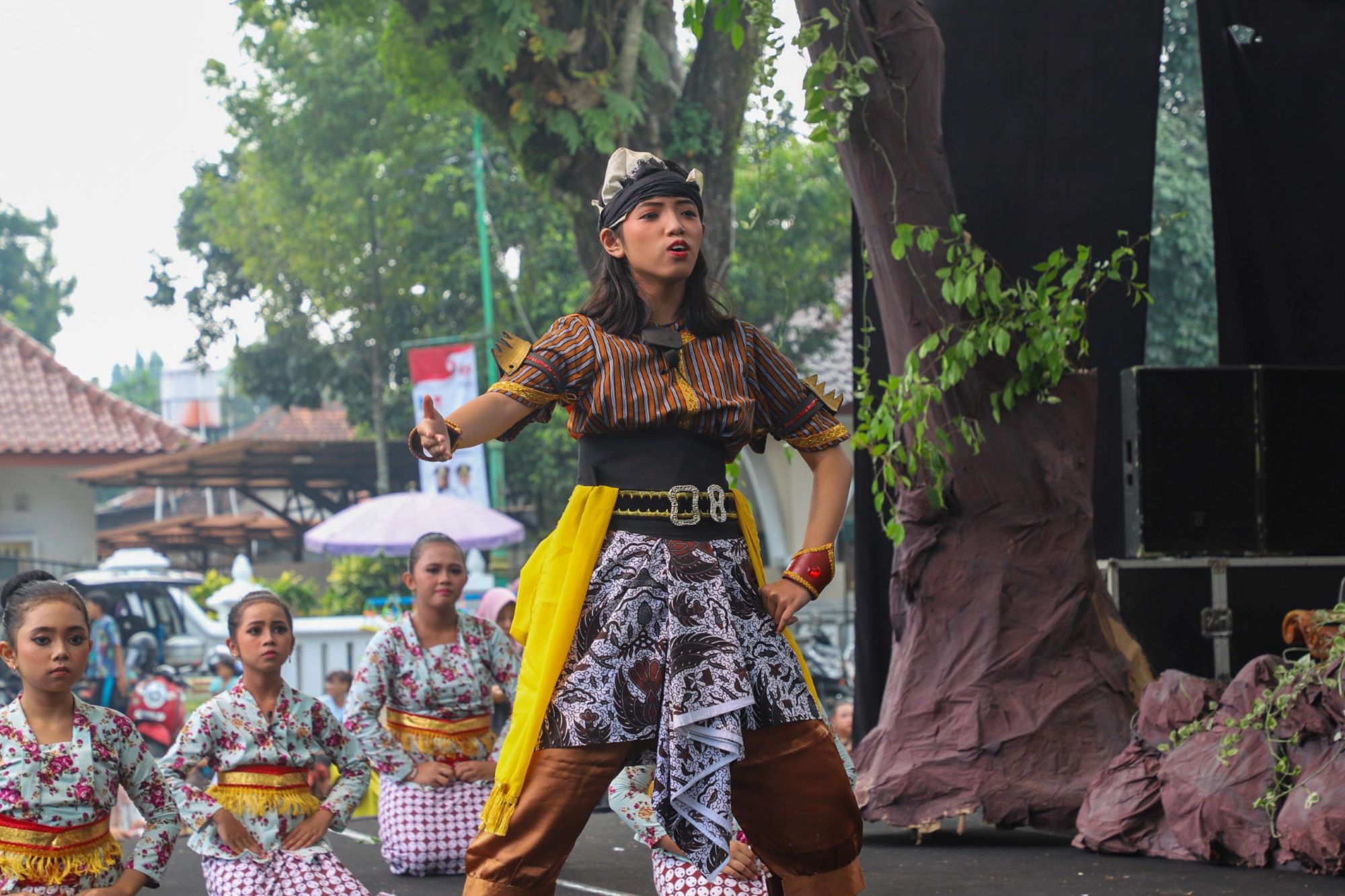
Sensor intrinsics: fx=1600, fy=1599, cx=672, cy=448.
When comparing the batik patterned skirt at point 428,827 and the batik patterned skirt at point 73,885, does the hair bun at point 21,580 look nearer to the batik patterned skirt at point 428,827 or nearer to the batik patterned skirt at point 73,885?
the batik patterned skirt at point 73,885

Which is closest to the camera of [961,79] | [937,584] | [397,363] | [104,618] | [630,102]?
[937,584]

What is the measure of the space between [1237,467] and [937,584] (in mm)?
1285

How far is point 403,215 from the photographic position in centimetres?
2456

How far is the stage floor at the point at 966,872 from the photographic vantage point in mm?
4613

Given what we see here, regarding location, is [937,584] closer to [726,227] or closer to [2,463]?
[726,227]

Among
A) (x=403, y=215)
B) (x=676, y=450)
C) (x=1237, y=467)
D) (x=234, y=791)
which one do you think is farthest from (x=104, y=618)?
(x=403, y=215)

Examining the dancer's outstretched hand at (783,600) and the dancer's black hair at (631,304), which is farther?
the dancer's black hair at (631,304)

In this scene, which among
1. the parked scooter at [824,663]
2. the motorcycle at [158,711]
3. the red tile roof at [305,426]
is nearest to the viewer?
the motorcycle at [158,711]

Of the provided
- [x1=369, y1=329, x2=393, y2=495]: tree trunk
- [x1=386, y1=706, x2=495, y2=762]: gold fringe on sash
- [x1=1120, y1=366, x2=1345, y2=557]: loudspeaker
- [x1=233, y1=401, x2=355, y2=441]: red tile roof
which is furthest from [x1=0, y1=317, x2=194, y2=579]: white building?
[x1=233, y1=401, x2=355, y2=441]: red tile roof

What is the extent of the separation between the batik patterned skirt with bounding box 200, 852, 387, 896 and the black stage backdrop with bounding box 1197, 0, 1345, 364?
4.77 meters

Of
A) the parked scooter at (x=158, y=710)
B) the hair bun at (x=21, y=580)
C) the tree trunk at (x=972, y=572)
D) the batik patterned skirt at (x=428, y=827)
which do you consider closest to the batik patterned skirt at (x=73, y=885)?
the hair bun at (x=21, y=580)

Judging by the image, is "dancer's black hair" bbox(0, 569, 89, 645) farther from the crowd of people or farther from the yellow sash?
the yellow sash

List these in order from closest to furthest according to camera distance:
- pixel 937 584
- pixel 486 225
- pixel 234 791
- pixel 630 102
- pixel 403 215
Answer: pixel 234 791 → pixel 937 584 → pixel 630 102 → pixel 486 225 → pixel 403 215

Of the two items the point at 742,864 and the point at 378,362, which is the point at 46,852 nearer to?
the point at 742,864
